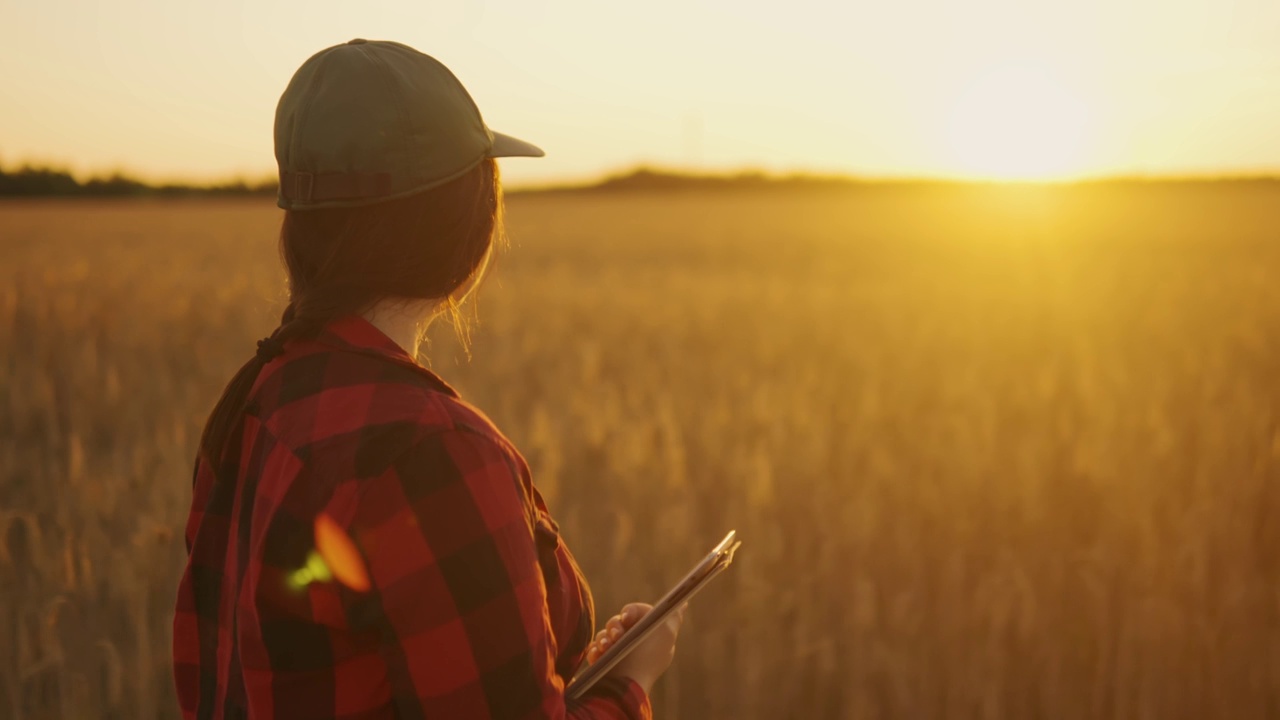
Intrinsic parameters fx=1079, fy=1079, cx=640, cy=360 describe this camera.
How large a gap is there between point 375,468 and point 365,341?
6.3 inches

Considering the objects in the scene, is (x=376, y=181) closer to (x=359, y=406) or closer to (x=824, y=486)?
(x=359, y=406)

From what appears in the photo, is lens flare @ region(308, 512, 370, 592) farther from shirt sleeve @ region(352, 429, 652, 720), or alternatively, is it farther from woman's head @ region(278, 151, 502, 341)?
woman's head @ region(278, 151, 502, 341)

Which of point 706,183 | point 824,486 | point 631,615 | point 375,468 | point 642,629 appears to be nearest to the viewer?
point 375,468

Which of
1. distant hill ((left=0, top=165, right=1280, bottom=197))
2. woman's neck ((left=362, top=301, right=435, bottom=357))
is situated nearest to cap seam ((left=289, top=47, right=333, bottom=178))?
woman's neck ((left=362, top=301, right=435, bottom=357))

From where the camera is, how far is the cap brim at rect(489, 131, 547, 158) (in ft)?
3.70

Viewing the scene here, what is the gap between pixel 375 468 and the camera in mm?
895

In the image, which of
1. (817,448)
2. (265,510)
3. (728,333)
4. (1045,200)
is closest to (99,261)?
(728,333)

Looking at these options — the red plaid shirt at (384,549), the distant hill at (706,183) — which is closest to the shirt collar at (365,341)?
the red plaid shirt at (384,549)

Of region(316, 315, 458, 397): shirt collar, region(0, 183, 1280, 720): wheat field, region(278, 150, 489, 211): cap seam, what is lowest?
region(0, 183, 1280, 720): wheat field

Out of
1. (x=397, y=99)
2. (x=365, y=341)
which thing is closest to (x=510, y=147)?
(x=397, y=99)

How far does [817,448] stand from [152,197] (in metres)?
42.5

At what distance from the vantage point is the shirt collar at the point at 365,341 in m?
0.99

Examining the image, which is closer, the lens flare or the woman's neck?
the lens flare

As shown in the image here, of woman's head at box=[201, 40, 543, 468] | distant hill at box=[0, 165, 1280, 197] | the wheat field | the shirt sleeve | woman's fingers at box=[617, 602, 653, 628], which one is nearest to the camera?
the shirt sleeve
